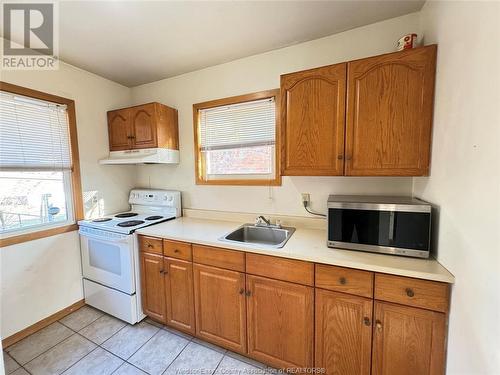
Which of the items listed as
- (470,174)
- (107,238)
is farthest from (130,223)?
(470,174)

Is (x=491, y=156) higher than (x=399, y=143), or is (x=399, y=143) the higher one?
(x=399, y=143)

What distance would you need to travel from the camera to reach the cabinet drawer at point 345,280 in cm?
119

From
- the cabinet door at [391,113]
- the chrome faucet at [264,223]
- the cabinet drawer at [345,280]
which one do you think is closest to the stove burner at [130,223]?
the chrome faucet at [264,223]

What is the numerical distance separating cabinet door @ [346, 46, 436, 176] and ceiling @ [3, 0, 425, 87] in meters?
0.49

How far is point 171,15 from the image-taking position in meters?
1.48

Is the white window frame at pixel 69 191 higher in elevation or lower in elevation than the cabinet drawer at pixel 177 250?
higher

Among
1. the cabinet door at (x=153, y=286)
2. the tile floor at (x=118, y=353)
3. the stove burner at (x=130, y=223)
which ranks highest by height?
the stove burner at (x=130, y=223)

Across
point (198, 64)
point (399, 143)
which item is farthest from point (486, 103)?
point (198, 64)

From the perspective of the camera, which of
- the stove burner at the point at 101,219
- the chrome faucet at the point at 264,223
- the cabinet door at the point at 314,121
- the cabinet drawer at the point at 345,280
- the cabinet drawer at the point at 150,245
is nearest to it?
the cabinet drawer at the point at 345,280

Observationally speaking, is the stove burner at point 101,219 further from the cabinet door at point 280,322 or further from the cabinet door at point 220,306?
the cabinet door at point 280,322

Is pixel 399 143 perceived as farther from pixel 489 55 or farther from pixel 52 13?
pixel 52 13

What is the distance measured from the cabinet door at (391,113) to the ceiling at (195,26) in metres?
0.49

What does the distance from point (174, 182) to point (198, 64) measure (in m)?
1.32
